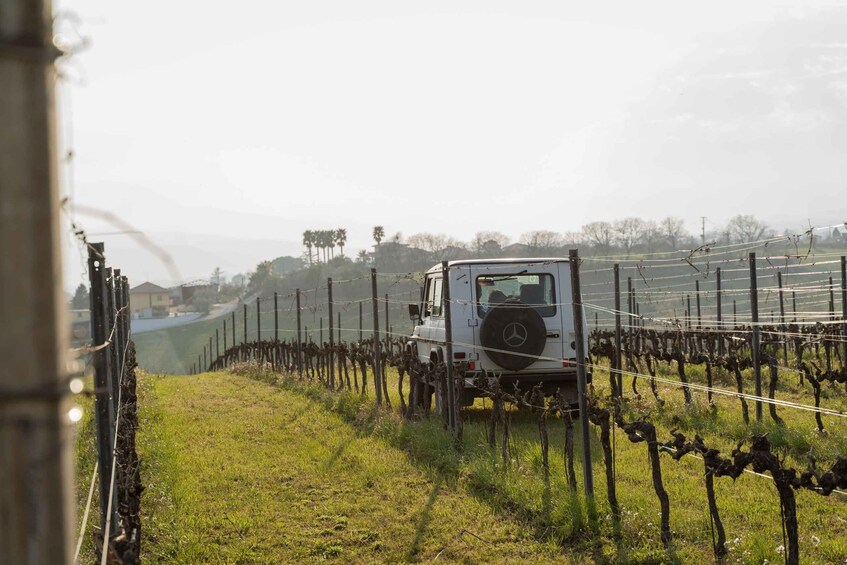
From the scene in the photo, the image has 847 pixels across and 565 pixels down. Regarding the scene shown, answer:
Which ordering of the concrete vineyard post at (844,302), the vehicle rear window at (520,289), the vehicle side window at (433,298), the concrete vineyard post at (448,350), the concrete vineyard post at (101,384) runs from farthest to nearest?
the concrete vineyard post at (844,302) → the vehicle side window at (433,298) → the vehicle rear window at (520,289) → the concrete vineyard post at (448,350) → the concrete vineyard post at (101,384)

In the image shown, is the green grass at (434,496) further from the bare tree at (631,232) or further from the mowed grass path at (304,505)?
the bare tree at (631,232)

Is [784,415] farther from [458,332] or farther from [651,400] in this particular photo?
[458,332]

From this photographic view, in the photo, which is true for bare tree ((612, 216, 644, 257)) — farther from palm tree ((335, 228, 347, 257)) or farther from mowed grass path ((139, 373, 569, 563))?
mowed grass path ((139, 373, 569, 563))

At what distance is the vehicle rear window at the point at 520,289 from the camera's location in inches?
460

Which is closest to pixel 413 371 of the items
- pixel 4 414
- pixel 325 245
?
pixel 4 414

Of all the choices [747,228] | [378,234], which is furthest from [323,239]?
[747,228]

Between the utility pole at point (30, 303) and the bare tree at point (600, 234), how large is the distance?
106 metres

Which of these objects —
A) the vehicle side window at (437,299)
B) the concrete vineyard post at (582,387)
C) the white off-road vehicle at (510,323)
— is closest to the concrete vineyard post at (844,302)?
the white off-road vehicle at (510,323)

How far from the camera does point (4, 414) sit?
4.16ft

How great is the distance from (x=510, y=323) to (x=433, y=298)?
189 centimetres

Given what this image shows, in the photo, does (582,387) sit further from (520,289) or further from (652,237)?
(652,237)

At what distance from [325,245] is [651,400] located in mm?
127516

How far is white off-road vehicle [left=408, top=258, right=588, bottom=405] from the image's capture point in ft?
36.4

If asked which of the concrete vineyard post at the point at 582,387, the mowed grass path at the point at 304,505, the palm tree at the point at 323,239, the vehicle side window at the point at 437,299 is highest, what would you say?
the palm tree at the point at 323,239
